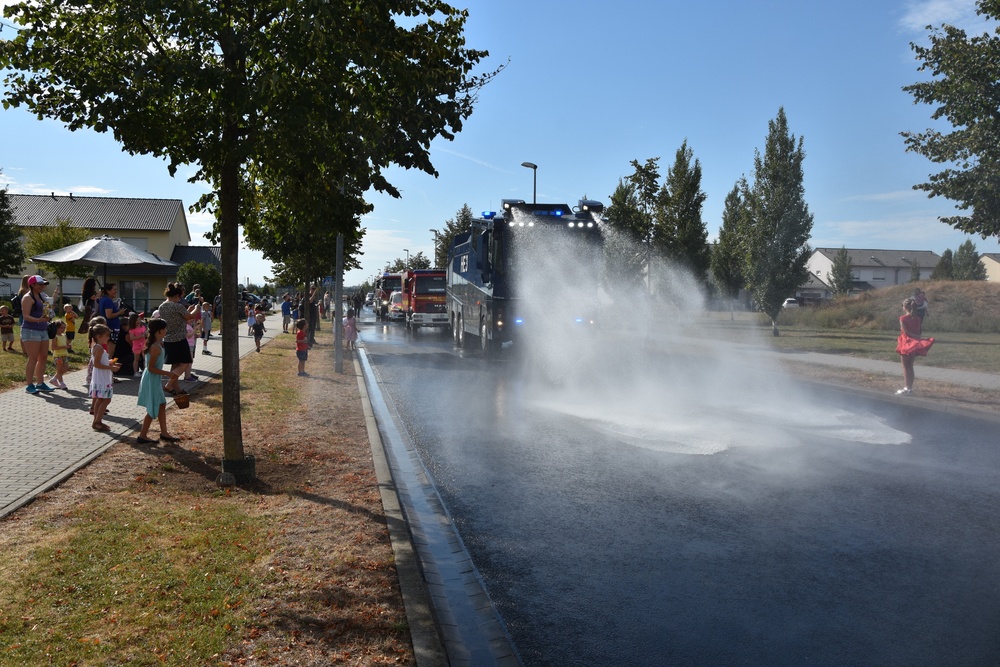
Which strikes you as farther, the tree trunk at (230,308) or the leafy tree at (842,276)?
the leafy tree at (842,276)

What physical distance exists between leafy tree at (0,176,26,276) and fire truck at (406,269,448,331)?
80.0ft

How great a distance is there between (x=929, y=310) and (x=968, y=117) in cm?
2913

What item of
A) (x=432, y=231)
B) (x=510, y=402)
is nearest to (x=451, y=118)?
(x=510, y=402)

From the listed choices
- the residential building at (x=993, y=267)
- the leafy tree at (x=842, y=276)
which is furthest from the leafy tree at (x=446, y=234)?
the residential building at (x=993, y=267)

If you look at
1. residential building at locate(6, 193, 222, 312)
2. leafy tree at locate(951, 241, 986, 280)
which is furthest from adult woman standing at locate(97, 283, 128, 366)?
leafy tree at locate(951, 241, 986, 280)

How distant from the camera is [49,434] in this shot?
875 centimetres

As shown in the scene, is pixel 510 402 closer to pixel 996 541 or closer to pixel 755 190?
pixel 996 541

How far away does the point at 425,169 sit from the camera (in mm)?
7301

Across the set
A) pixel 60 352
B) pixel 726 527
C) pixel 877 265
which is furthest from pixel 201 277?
pixel 877 265

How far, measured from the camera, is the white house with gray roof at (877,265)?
110750 mm

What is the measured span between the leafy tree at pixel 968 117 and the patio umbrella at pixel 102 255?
59.0 ft

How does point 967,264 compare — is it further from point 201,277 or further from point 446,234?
point 201,277

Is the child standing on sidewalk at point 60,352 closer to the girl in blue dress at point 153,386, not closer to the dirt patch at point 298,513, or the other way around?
the dirt patch at point 298,513

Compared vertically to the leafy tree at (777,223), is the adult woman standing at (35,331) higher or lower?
lower
